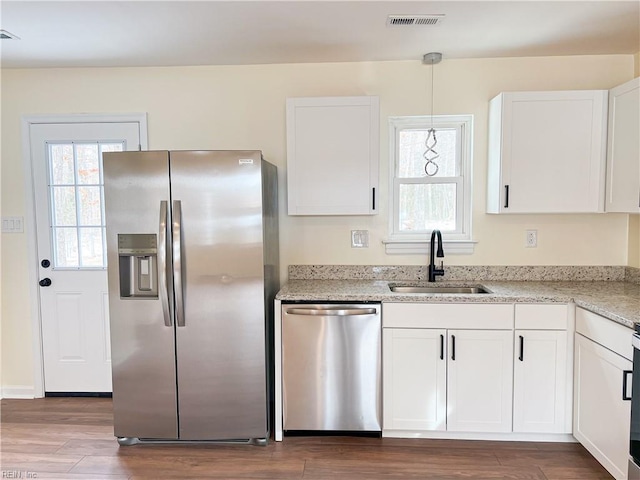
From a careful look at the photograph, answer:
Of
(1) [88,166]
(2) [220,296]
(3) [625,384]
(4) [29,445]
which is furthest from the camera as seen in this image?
(1) [88,166]

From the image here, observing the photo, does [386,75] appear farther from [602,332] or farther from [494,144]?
[602,332]

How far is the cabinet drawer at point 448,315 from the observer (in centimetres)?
234

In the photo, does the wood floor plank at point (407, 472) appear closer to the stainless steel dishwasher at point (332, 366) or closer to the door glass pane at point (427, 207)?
the stainless steel dishwasher at point (332, 366)

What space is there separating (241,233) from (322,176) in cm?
71

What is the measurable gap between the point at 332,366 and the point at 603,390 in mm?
1427

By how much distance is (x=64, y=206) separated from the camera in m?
3.04

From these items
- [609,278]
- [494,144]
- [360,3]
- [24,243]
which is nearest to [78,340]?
[24,243]

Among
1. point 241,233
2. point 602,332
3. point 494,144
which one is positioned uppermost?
point 494,144

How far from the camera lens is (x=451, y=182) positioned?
2926mm

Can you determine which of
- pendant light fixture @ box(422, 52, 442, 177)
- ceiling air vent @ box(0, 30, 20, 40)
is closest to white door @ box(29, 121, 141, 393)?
ceiling air vent @ box(0, 30, 20, 40)

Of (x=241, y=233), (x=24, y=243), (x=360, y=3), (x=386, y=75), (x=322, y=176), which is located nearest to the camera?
(x=360, y=3)

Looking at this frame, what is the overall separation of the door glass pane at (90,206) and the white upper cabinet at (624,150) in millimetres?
3572

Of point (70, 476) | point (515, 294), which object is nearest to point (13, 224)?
point (70, 476)

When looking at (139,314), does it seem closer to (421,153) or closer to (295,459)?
(295,459)
